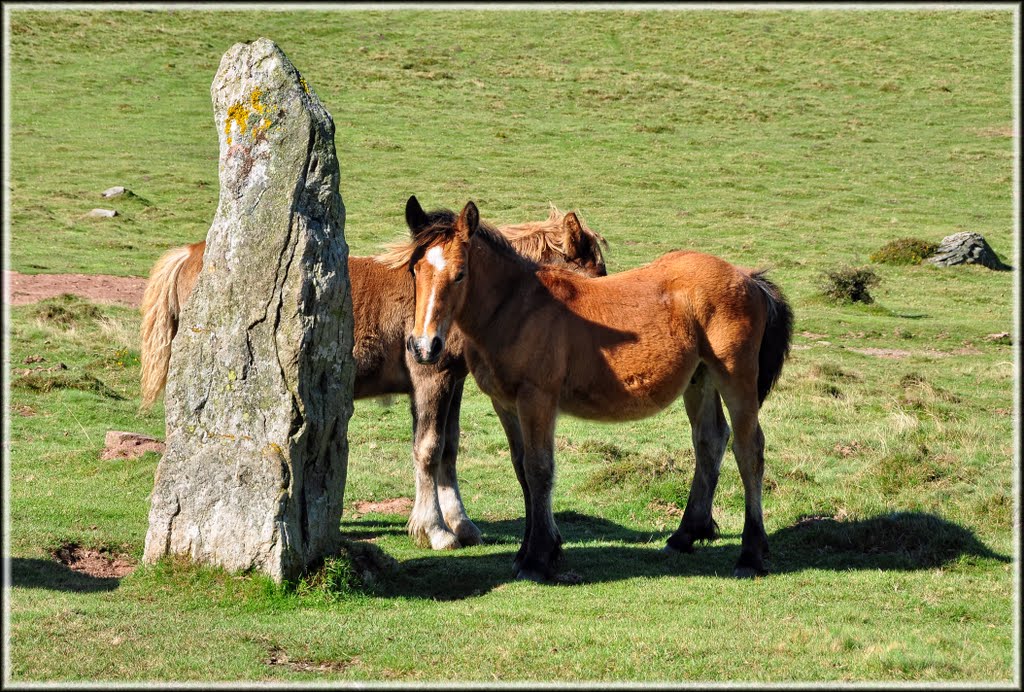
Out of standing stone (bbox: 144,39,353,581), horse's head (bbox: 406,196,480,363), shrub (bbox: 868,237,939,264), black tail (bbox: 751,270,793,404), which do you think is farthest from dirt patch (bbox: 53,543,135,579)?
shrub (bbox: 868,237,939,264)

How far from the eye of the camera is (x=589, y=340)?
31.7ft

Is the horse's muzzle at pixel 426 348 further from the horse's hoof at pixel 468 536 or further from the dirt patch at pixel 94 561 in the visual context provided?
the dirt patch at pixel 94 561

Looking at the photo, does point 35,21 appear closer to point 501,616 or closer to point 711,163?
point 711,163

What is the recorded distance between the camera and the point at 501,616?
7984 mm

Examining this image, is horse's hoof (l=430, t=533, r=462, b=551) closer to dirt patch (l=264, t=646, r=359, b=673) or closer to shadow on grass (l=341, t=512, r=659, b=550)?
shadow on grass (l=341, t=512, r=659, b=550)

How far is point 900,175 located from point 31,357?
38133 millimetres

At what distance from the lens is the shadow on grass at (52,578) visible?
8383mm

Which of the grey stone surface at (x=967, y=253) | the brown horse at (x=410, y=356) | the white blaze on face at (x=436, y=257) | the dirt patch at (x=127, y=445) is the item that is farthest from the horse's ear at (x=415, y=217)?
the grey stone surface at (x=967, y=253)

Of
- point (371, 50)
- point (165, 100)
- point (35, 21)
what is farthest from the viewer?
point (371, 50)

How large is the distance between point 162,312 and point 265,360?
351 cm

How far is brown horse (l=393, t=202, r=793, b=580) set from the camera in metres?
9.20

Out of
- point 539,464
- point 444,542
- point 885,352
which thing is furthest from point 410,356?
point 885,352

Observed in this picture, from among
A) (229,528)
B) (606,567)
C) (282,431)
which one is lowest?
(606,567)

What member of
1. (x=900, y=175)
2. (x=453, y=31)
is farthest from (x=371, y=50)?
(x=900, y=175)
